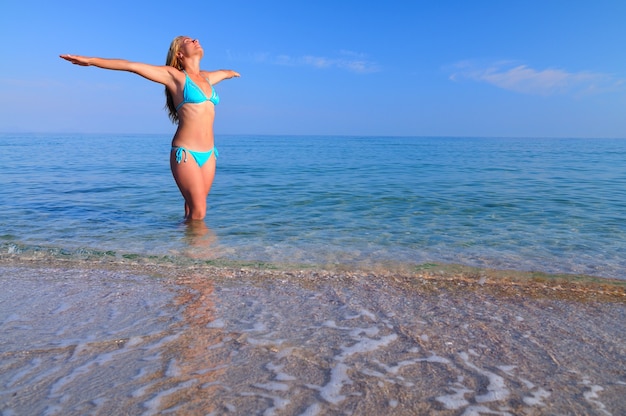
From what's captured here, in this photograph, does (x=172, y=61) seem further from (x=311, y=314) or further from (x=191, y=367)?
(x=191, y=367)

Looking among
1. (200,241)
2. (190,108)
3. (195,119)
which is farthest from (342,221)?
(190,108)

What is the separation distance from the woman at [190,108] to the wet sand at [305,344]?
6.99 feet

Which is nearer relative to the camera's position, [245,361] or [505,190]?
[245,361]

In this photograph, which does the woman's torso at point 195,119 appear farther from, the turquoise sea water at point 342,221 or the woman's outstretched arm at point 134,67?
the turquoise sea water at point 342,221

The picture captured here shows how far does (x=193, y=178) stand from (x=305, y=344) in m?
3.90

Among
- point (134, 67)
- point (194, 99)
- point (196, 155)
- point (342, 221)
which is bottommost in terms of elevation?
point (342, 221)

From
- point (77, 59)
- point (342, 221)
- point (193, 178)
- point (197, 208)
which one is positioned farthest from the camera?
point (342, 221)

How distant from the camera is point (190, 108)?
593 centimetres

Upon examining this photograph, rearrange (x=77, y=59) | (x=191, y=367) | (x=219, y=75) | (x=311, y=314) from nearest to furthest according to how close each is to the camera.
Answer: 1. (x=191, y=367)
2. (x=311, y=314)
3. (x=77, y=59)
4. (x=219, y=75)

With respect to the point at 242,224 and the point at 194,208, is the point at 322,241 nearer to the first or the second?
the point at 242,224

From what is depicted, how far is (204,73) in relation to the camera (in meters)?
6.25

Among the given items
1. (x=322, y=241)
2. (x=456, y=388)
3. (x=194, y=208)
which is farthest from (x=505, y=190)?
(x=456, y=388)

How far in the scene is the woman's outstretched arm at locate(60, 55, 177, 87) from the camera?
4773 millimetres

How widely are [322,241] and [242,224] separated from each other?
63.7 inches
